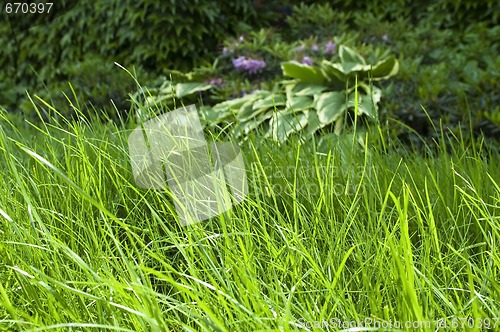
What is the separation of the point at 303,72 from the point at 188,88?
101cm

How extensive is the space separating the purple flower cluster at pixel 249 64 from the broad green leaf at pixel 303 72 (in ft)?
1.89

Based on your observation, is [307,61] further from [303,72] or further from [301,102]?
[301,102]

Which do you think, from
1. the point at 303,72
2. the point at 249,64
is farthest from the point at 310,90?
the point at 249,64

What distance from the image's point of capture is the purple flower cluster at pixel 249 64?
516 centimetres

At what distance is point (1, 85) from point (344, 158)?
5.61m

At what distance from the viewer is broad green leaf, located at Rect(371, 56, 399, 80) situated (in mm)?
4477

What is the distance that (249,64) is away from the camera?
16.9ft

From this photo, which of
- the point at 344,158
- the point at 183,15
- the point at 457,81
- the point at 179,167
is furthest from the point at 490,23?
the point at 179,167

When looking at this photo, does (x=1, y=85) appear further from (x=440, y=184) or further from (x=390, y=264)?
(x=390, y=264)

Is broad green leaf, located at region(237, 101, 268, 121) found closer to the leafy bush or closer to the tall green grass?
the leafy bush

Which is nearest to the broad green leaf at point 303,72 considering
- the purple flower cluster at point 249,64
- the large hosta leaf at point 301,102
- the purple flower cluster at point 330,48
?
the large hosta leaf at point 301,102

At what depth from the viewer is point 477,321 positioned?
3.50 ft

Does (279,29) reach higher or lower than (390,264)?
lower

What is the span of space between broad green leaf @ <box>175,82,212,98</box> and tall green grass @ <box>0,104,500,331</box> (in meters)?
2.63
